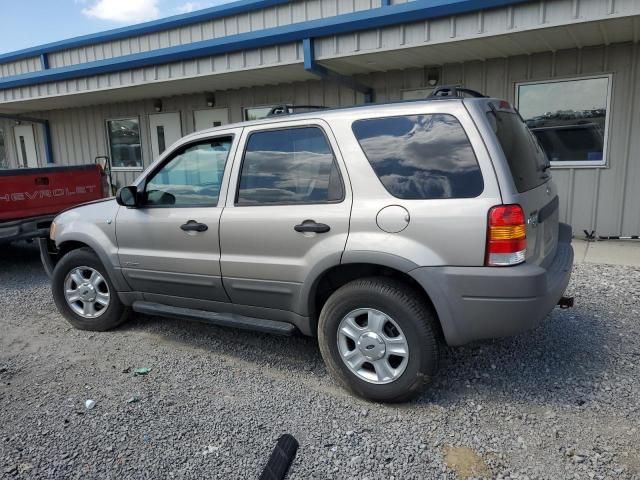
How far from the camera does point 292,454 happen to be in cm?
271

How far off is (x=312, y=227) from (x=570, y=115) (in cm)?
591

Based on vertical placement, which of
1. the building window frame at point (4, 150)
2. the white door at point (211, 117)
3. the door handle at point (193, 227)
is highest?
the white door at point (211, 117)

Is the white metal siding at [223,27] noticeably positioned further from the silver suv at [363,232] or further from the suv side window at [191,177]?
the silver suv at [363,232]

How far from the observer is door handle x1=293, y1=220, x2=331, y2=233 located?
319 centimetres

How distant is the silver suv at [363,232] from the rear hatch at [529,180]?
0.02 m

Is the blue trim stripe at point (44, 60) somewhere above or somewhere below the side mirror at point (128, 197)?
above

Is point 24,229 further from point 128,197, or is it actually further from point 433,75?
point 433,75

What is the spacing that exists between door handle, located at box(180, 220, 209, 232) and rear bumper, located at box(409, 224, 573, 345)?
1.62 m

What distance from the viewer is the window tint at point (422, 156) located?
2838 mm

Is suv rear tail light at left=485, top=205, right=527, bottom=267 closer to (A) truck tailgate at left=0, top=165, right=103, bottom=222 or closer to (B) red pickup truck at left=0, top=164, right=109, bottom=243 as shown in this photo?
(B) red pickup truck at left=0, top=164, right=109, bottom=243

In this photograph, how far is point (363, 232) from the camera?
10.0 ft

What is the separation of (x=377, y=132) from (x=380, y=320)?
3.83 feet


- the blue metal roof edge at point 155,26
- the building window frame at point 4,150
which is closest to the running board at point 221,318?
the blue metal roof edge at point 155,26

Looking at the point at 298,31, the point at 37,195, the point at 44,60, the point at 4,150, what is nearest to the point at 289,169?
the point at 298,31
